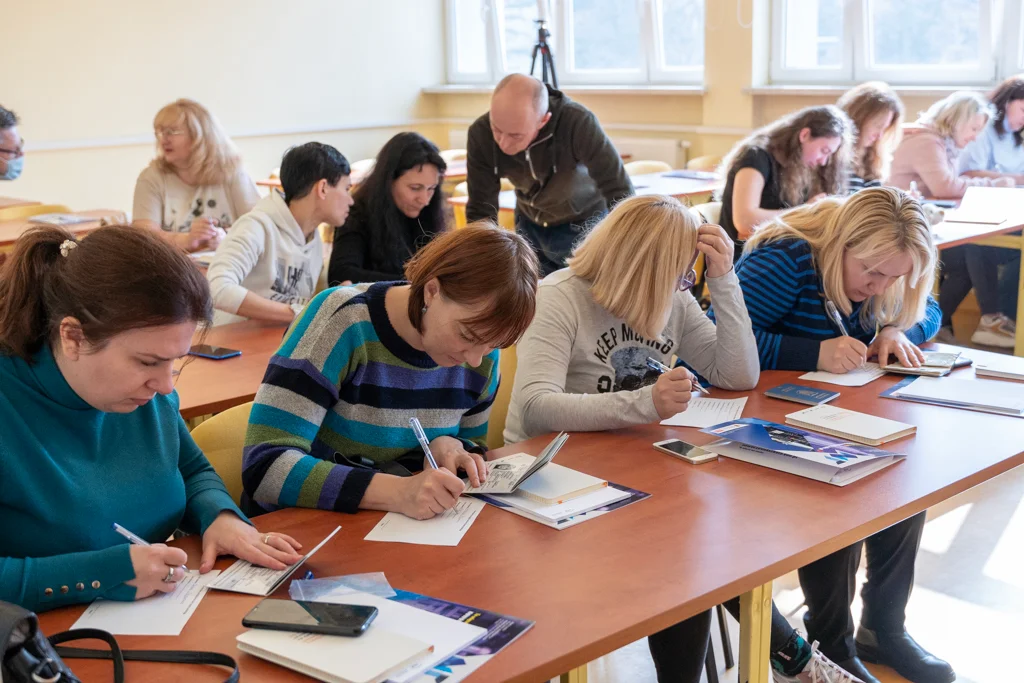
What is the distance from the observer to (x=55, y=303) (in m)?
1.29

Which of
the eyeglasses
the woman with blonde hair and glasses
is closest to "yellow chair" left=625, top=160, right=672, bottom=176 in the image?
the woman with blonde hair and glasses

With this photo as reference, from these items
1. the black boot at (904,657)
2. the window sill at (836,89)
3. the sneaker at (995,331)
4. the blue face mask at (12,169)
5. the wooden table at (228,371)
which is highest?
the window sill at (836,89)

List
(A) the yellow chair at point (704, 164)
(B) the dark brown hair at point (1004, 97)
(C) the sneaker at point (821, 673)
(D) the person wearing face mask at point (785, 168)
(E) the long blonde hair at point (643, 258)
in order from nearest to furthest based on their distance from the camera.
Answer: (C) the sneaker at point (821, 673), (E) the long blonde hair at point (643, 258), (D) the person wearing face mask at point (785, 168), (B) the dark brown hair at point (1004, 97), (A) the yellow chair at point (704, 164)

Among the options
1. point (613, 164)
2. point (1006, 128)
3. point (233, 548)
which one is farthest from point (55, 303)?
point (1006, 128)

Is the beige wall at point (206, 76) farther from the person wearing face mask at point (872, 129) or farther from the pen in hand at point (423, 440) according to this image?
the pen in hand at point (423, 440)

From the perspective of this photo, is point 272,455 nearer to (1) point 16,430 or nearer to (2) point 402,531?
(2) point 402,531

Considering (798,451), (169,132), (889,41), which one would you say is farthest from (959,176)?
(798,451)

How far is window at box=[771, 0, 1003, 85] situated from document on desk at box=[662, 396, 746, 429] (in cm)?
441

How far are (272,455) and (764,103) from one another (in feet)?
18.0

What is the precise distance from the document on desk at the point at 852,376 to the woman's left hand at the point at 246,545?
1356 millimetres

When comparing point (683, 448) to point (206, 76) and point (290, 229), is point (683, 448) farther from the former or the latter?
point (206, 76)

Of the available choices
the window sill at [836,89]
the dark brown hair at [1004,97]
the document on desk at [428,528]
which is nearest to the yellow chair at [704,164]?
the window sill at [836,89]

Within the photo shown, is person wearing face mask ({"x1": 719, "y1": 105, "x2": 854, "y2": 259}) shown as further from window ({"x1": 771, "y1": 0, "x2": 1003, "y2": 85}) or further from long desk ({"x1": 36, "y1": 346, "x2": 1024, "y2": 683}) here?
long desk ({"x1": 36, "y1": 346, "x2": 1024, "y2": 683})

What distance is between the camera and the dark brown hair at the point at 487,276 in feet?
5.25
